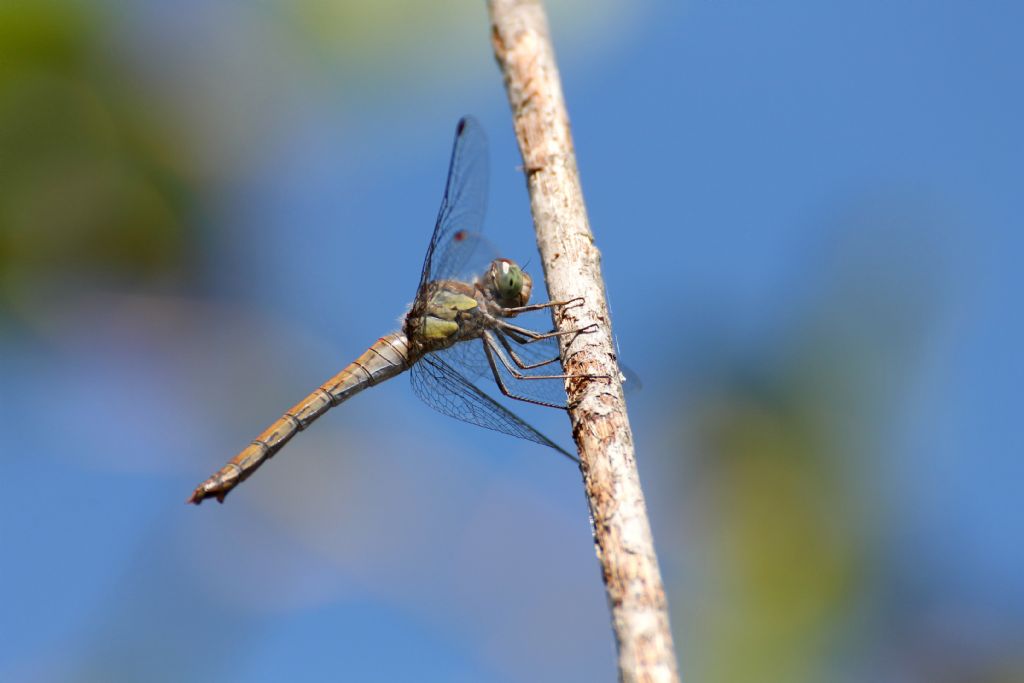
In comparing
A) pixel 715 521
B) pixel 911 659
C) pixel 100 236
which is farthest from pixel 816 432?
pixel 100 236

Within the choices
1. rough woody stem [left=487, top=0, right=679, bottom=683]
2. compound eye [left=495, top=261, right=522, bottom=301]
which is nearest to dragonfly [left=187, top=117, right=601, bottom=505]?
compound eye [left=495, top=261, right=522, bottom=301]

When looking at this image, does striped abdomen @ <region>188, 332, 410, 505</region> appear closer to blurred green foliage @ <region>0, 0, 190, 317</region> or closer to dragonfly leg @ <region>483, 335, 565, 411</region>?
dragonfly leg @ <region>483, 335, 565, 411</region>

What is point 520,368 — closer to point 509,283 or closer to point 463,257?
point 509,283

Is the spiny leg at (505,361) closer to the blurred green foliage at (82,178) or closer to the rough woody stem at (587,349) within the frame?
the rough woody stem at (587,349)

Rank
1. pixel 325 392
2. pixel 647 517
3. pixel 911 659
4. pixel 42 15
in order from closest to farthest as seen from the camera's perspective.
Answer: pixel 647 517 < pixel 911 659 < pixel 42 15 < pixel 325 392

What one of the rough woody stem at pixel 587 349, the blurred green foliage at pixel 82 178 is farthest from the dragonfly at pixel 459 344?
the blurred green foliage at pixel 82 178

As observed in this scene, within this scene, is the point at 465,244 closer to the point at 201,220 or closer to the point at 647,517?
the point at 201,220

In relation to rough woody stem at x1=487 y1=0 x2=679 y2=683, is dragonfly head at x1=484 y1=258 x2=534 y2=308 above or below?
above
